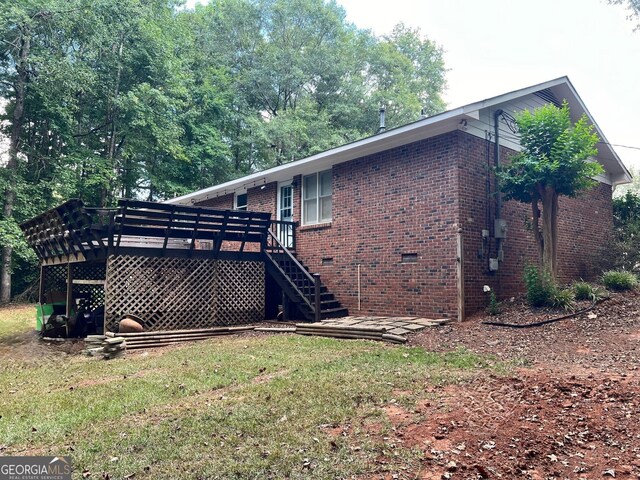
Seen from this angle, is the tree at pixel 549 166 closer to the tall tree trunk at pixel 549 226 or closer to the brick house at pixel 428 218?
the tall tree trunk at pixel 549 226

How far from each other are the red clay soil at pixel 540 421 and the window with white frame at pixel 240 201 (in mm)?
11157

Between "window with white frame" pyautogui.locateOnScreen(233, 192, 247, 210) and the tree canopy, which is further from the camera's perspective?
the tree canopy

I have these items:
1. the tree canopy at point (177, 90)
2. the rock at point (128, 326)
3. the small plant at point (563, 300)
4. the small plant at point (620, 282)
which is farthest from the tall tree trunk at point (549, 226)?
the rock at point (128, 326)

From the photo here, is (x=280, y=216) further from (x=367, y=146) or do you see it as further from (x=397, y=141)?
(x=397, y=141)

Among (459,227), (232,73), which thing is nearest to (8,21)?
(232,73)

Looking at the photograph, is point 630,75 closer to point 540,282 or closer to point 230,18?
point 540,282

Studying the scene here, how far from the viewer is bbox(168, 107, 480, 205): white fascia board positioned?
912 centimetres

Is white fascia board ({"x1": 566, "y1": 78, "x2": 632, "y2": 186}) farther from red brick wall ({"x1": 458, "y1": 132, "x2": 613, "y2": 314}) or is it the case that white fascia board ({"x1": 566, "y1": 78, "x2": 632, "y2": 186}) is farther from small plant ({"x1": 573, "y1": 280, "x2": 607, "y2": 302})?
small plant ({"x1": 573, "y1": 280, "x2": 607, "y2": 302})

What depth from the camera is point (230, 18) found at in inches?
1129

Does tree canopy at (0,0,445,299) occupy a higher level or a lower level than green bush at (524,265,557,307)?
higher

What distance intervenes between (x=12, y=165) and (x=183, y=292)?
44.3 ft

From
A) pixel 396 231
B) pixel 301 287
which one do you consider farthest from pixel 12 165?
pixel 396 231

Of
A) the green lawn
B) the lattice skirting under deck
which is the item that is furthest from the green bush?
the lattice skirting under deck

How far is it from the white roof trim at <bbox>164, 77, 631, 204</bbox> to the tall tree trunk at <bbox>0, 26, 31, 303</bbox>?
9.70 metres
